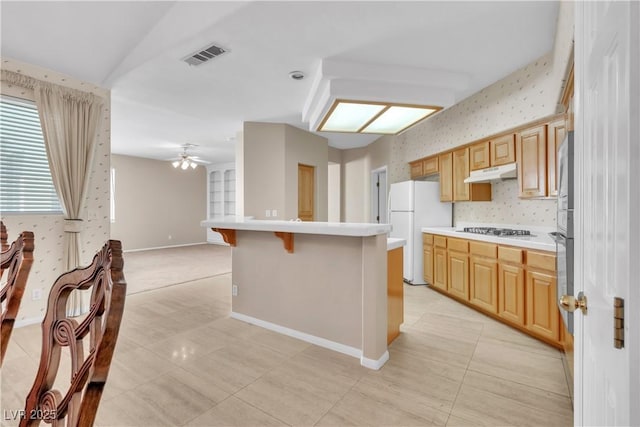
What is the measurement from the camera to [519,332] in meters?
2.94

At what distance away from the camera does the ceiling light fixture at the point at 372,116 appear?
3309 mm

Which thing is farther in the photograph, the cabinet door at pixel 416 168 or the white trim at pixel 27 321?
the cabinet door at pixel 416 168

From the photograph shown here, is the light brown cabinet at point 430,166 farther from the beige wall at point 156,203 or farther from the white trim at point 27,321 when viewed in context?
the beige wall at point 156,203

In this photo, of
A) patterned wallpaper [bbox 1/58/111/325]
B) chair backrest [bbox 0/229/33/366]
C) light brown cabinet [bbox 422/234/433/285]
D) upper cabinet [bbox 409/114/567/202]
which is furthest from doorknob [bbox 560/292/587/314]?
patterned wallpaper [bbox 1/58/111/325]

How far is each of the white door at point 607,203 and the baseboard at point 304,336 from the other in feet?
5.35

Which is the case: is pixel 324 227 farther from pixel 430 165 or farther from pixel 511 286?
pixel 430 165

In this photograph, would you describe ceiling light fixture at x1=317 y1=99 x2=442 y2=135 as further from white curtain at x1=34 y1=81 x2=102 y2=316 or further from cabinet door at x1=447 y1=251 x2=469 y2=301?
white curtain at x1=34 y1=81 x2=102 y2=316

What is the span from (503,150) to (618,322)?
3509mm

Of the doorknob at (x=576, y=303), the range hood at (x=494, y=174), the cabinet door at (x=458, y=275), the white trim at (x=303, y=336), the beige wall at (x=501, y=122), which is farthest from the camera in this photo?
the cabinet door at (x=458, y=275)

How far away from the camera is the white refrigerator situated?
464cm

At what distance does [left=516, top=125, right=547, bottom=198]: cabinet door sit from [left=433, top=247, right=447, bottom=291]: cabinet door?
127 cm

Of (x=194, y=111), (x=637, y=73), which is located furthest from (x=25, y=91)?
(x=637, y=73)

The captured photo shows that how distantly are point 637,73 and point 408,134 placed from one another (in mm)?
5332

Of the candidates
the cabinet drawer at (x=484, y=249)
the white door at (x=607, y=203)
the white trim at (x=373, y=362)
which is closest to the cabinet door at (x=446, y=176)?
the cabinet drawer at (x=484, y=249)
